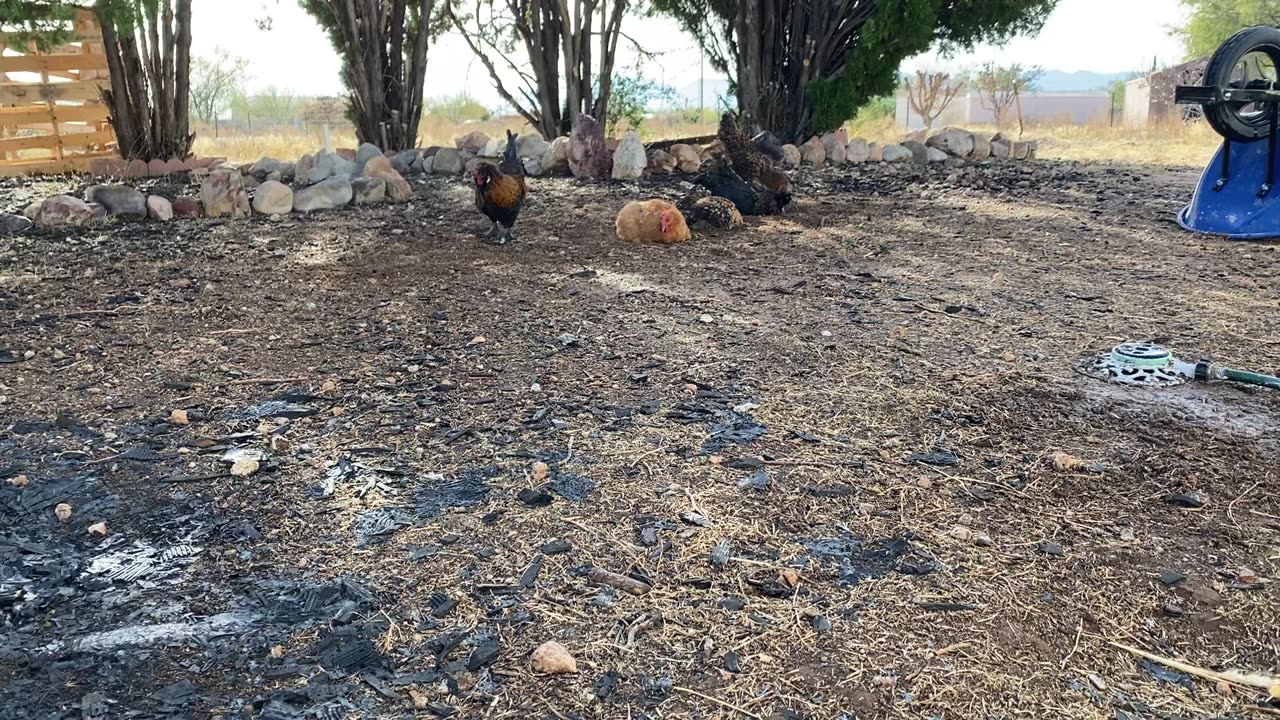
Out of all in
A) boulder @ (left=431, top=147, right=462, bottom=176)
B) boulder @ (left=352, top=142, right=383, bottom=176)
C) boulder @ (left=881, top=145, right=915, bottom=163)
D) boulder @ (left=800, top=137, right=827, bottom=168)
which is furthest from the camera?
boulder @ (left=881, top=145, right=915, bottom=163)

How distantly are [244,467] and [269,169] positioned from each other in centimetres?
725

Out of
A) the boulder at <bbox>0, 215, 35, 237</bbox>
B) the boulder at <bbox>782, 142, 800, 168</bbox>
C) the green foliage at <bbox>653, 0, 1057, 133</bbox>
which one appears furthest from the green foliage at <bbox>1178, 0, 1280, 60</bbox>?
the boulder at <bbox>0, 215, 35, 237</bbox>

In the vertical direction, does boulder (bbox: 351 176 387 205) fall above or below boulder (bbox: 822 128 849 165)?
below

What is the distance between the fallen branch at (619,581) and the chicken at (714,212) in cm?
468

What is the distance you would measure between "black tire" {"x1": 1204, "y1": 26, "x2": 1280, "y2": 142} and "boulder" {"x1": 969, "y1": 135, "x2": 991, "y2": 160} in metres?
4.97

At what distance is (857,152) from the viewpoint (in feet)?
34.5

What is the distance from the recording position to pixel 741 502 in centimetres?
242

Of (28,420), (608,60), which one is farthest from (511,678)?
(608,60)

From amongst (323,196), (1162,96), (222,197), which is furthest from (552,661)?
(1162,96)

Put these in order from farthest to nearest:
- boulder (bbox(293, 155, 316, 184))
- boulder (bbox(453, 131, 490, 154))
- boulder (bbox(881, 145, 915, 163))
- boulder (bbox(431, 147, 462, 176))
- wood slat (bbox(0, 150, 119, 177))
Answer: boulder (bbox(881, 145, 915, 163)), boulder (bbox(453, 131, 490, 154)), wood slat (bbox(0, 150, 119, 177)), boulder (bbox(431, 147, 462, 176)), boulder (bbox(293, 155, 316, 184))

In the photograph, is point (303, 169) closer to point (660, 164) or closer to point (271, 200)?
point (271, 200)

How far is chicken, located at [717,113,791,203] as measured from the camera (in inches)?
277

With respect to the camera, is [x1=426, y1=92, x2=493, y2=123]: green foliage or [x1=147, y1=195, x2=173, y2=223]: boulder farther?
[x1=426, y1=92, x2=493, y2=123]: green foliage

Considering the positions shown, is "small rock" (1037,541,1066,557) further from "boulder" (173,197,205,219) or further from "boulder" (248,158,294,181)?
"boulder" (248,158,294,181)
